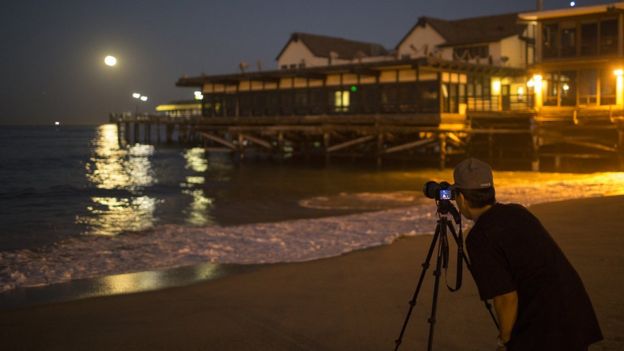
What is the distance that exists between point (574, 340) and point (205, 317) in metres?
4.48

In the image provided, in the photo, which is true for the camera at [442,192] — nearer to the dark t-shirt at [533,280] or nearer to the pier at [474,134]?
the dark t-shirt at [533,280]

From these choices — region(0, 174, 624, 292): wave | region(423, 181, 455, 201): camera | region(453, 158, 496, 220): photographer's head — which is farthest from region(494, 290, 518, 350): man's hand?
region(0, 174, 624, 292): wave

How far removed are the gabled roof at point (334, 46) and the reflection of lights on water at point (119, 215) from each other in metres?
29.4

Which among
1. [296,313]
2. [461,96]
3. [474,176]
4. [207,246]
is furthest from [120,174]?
[474,176]

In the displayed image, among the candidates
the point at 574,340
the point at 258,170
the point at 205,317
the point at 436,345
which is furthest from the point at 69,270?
the point at 258,170

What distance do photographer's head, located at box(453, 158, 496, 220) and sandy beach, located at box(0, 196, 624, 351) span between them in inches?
94.9

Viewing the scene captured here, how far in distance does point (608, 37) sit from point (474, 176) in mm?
30225

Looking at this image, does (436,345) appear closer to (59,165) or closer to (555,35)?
(555,35)

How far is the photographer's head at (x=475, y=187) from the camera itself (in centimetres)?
310

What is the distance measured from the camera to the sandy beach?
5582 mm

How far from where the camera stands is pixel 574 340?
2.90 metres

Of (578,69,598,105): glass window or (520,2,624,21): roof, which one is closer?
(520,2,624,21): roof

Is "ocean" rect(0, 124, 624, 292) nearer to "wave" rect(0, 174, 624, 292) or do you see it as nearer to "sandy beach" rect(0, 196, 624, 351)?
"wave" rect(0, 174, 624, 292)

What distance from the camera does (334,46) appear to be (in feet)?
171
